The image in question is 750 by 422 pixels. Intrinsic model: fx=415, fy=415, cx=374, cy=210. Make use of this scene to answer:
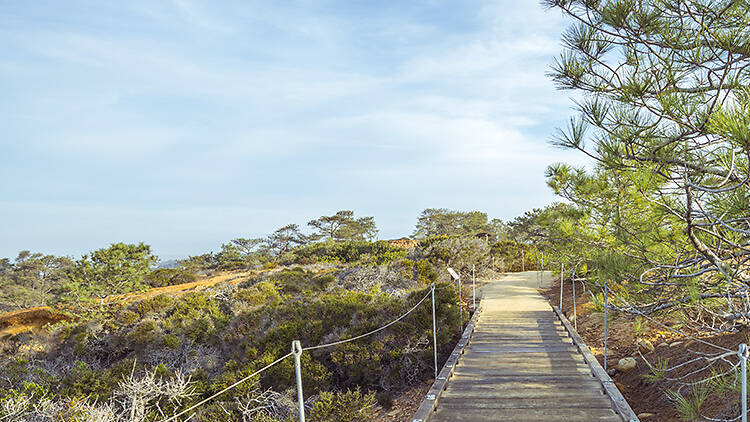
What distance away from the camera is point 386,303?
824 cm

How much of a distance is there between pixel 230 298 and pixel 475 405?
8676 millimetres

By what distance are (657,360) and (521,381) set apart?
2004mm

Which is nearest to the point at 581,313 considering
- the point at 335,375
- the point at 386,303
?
the point at 386,303

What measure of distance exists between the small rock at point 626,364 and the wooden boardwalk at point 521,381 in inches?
21.4

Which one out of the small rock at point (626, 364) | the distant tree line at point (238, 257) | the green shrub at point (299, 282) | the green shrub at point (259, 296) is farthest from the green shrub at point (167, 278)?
the small rock at point (626, 364)

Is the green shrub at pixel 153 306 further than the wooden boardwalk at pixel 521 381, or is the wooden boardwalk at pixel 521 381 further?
the green shrub at pixel 153 306

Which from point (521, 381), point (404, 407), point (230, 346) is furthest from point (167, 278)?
point (521, 381)

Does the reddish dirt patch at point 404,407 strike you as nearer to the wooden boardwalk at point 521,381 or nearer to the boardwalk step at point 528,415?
the wooden boardwalk at point 521,381

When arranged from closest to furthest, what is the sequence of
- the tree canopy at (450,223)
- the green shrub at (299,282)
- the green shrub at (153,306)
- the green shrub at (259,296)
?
the green shrub at (259,296)
the green shrub at (153,306)
the green shrub at (299,282)
the tree canopy at (450,223)

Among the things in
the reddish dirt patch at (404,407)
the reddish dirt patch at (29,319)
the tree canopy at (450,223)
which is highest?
the tree canopy at (450,223)

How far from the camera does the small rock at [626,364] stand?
5689 millimetres

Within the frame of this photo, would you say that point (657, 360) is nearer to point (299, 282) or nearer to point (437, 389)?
point (437, 389)

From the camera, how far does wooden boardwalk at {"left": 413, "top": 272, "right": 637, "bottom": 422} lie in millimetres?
4020

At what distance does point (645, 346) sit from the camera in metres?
6.03
